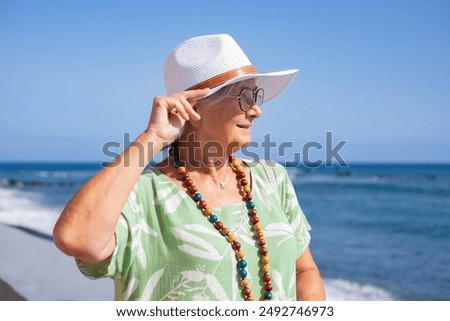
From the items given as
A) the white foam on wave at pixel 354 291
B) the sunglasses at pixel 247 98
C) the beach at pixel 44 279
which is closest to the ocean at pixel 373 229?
the white foam on wave at pixel 354 291

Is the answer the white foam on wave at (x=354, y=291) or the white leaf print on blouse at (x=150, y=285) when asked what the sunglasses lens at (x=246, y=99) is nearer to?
the white leaf print on blouse at (x=150, y=285)

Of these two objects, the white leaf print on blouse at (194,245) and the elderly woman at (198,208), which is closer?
the elderly woman at (198,208)

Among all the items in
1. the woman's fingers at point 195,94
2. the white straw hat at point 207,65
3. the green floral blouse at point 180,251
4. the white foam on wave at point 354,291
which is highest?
the white straw hat at point 207,65

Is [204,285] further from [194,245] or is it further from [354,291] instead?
[354,291]

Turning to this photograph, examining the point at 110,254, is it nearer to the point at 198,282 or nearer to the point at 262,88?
the point at 198,282

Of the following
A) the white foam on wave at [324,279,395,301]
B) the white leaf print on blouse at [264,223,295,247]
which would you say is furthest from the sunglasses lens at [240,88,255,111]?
the white foam on wave at [324,279,395,301]

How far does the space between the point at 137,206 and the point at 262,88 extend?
558 mm

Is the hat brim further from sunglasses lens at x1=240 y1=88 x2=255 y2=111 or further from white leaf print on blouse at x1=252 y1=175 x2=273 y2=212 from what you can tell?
white leaf print on blouse at x1=252 y1=175 x2=273 y2=212

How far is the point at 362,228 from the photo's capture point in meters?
16.2

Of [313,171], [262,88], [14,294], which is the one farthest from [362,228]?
[313,171]

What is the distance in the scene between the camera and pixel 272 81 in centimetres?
220

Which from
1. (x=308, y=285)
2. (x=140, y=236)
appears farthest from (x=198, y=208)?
(x=308, y=285)

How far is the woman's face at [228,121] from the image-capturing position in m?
1.96
